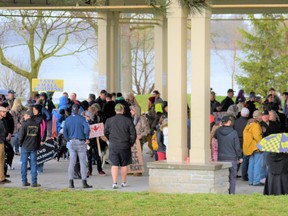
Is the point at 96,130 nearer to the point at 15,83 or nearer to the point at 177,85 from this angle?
the point at 177,85

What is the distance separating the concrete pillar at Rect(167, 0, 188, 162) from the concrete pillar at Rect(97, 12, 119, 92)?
1601 centimetres

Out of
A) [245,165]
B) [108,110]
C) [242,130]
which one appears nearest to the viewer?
[245,165]

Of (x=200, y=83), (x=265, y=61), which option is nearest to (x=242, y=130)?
(x=200, y=83)

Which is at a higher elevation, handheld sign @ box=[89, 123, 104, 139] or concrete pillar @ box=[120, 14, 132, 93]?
A: concrete pillar @ box=[120, 14, 132, 93]

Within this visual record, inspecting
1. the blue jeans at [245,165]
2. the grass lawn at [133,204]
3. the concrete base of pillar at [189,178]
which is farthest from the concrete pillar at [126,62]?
the grass lawn at [133,204]

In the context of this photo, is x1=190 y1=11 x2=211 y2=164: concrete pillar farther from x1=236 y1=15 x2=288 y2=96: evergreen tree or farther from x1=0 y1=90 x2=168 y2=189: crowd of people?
x1=236 y1=15 x2=288 y2=96: evergreen tree

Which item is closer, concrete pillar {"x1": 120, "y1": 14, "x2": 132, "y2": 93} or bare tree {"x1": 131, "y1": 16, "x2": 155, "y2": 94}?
concrete pillar {"x1": 120, "y1": 14, "x2": 132, "y2": 93}

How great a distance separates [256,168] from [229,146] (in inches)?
87.7

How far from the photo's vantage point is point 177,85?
60.1ft

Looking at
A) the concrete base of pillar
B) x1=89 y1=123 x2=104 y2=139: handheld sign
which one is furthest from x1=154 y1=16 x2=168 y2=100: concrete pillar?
the concrete base of pillar

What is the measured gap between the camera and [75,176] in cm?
2120

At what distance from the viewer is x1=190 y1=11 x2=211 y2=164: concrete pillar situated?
18.0 m

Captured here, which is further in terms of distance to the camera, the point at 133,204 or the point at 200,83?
the point at 200,83

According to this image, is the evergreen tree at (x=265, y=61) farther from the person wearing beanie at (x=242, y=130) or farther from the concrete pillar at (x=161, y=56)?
the person wearing beanie at (x=242, y=130)
